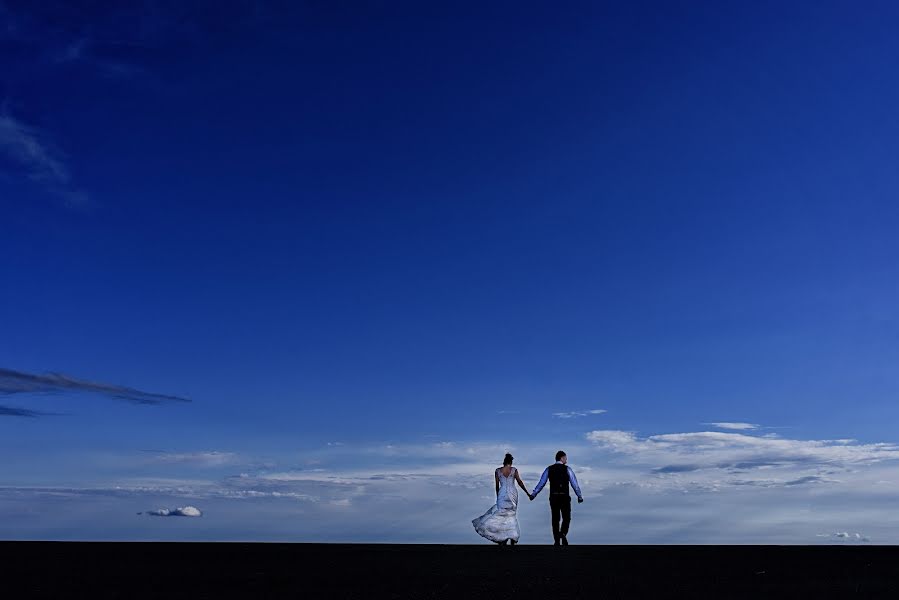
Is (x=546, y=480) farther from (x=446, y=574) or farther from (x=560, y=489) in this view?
(x=446, y=574)

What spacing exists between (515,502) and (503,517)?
18.2 inches

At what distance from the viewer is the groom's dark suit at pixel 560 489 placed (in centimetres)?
1969

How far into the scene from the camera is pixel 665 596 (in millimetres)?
9555

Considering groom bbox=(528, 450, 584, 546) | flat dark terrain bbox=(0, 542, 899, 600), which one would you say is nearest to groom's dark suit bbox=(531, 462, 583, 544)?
groom bbox=(528, 450, 584, 546)

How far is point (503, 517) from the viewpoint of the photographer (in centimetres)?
1995

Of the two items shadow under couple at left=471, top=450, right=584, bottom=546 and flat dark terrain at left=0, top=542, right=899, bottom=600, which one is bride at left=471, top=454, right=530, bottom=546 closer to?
shadow under couple at left=471, top=450, right=584, bottom=546

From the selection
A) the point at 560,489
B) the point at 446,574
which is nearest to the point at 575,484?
the point at 560,489

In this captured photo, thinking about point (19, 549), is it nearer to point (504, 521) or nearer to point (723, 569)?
point (504, 521)

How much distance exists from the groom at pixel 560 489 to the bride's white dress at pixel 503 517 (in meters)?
0.51

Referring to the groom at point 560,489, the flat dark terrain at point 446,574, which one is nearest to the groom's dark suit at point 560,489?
the groom at point 560,489

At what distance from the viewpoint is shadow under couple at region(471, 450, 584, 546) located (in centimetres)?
1972

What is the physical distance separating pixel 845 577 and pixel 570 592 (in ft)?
16.1

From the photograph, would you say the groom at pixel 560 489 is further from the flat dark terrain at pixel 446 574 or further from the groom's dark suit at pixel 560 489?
the flat dark terrain at pixel 446 574

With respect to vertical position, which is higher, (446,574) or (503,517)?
(503,517)
